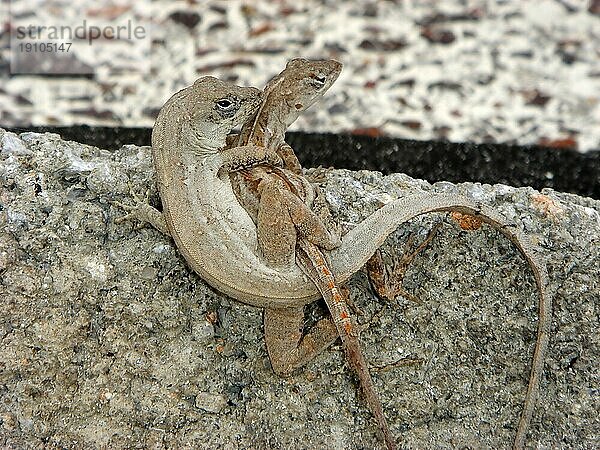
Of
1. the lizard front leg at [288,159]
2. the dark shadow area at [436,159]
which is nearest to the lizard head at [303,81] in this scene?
the lizard front leg at [288,159]

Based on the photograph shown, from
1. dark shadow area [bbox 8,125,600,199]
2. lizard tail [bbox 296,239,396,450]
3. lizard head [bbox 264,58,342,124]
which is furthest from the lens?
dark shadow area [bbox 8,125,600,199]

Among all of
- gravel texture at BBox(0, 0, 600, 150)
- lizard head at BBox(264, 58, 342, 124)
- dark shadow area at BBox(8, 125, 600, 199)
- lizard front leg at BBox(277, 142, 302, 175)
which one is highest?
lizard head at BBox(264, 58, 342, 124)

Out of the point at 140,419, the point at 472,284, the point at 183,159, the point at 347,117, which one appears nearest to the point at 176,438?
the point at 140,419

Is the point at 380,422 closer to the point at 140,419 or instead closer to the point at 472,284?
the point at 472,284

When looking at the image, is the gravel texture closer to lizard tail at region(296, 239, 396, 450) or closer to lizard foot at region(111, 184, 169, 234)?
lizard foot at region(111, 184, 169, 234)

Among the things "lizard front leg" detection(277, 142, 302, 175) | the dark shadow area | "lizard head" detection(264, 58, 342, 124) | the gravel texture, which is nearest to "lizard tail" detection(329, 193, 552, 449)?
"lizard front leg" detection(277, 142, 302, 175)

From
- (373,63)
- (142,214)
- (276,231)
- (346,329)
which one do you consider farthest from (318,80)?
(373,63)

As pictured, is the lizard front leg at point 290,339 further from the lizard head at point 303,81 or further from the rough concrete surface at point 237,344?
the lizard head at point 303,81

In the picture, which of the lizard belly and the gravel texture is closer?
the lizard belly

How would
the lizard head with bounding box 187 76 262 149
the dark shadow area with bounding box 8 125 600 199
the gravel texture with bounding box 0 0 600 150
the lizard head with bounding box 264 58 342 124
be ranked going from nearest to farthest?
the lizard head with bounding box 187 76 262 149 → the lizard head with bounding box 264 58 342 124 → the dark shadow area with bounding box 8 125 600 199 → the gravel texture with bounding box 0 0 600 150
